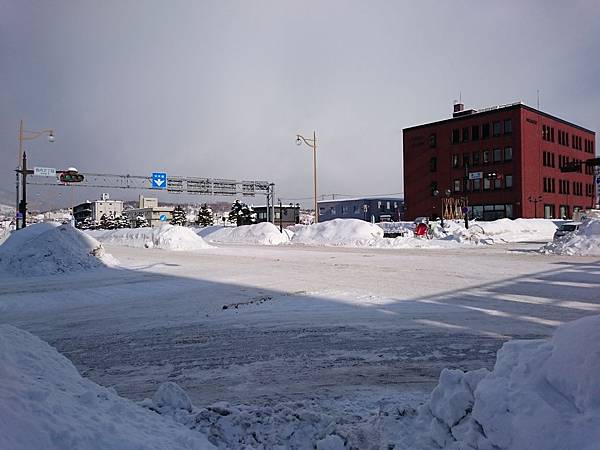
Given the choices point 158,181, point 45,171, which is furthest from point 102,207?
point 45,171

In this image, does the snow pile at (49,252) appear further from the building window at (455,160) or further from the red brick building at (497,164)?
the building window at (455,160)

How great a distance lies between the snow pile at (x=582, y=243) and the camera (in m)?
20.3

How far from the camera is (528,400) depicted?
10.0 feet

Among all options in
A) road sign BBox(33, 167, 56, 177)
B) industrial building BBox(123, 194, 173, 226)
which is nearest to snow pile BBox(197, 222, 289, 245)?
road sign BBox(33, 167, 56, 177)

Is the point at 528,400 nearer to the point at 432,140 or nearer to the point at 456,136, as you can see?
the point at 456,136

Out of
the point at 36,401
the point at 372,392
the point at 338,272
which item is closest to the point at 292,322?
the point at 372,392

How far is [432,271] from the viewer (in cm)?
1498

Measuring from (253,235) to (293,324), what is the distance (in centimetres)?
3348

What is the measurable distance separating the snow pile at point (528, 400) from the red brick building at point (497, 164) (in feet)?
167

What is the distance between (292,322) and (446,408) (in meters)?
4.77

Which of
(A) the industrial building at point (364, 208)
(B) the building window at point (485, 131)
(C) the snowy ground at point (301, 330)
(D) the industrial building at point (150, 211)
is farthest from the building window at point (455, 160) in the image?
(D) the industrial building at point (150, 211)

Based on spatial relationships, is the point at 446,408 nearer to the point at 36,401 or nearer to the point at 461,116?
the point at 36,401

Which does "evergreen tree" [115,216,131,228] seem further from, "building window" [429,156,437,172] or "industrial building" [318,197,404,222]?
"building window" [429,156,437,172]

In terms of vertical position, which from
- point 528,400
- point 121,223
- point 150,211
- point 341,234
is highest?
point 150,211
